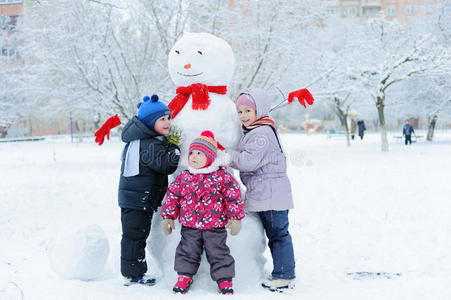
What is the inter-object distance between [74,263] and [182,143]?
136cm

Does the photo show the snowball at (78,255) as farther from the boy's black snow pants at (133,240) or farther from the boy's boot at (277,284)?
the boy's boot at (277,284)

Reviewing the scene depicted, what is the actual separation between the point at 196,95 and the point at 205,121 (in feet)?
0.76

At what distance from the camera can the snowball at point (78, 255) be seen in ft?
10.3

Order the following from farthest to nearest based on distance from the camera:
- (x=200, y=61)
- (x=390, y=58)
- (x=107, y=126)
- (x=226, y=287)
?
1. (x=390, y=58)
2. (x=107, y=126)
3. (x=200, y=61)
4. (x=226, y=287)

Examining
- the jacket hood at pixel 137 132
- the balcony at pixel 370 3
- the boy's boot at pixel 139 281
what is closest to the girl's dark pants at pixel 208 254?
the boy's boot at pixel 139 281

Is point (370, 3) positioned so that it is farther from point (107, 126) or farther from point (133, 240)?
point (133, 240)

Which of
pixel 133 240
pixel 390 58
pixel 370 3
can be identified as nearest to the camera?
pixel 133 240

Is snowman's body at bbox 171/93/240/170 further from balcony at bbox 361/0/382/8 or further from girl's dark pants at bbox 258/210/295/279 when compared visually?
balcony at bbox 361/0/382/8

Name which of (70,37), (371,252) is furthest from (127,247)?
(70,37)

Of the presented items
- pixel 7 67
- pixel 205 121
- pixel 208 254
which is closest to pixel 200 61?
pixel 205 121

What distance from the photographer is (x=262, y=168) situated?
10.1ft

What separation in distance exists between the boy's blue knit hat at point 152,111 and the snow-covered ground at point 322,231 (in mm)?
1251

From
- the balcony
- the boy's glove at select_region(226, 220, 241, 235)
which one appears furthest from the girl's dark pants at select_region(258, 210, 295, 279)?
the balcony

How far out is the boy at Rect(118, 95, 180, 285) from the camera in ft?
9.94
